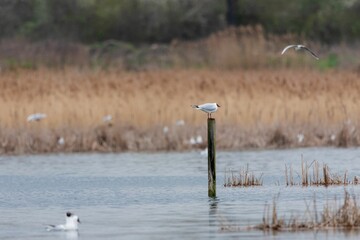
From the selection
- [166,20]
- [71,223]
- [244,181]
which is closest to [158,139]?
[244,181]

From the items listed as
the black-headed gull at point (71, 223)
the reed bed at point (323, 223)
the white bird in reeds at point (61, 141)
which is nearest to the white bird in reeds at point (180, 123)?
the white bird in reeds at point (61, 141)

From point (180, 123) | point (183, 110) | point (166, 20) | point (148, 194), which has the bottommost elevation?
point (148, 194)

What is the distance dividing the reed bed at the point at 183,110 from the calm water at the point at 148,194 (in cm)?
51

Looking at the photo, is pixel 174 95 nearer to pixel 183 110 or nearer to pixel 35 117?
pixel 183 110

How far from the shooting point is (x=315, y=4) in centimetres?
4353

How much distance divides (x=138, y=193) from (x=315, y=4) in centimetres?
2865

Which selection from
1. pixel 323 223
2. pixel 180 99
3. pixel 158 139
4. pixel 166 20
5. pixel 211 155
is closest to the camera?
pixel 323 223

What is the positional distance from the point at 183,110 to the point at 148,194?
7072 mm

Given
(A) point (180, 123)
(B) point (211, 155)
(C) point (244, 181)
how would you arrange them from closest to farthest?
(B) point (211, 155), (C) point (244, 181), (A) point (180, 123)

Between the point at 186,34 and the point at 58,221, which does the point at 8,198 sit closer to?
the point at 58,221

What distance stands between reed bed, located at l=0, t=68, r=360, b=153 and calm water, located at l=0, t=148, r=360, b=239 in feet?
1.67

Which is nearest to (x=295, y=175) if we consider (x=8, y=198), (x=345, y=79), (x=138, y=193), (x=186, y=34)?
(x=138, y=193)

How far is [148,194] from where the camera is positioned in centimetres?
1552

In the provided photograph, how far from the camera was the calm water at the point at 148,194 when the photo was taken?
39.7ft
